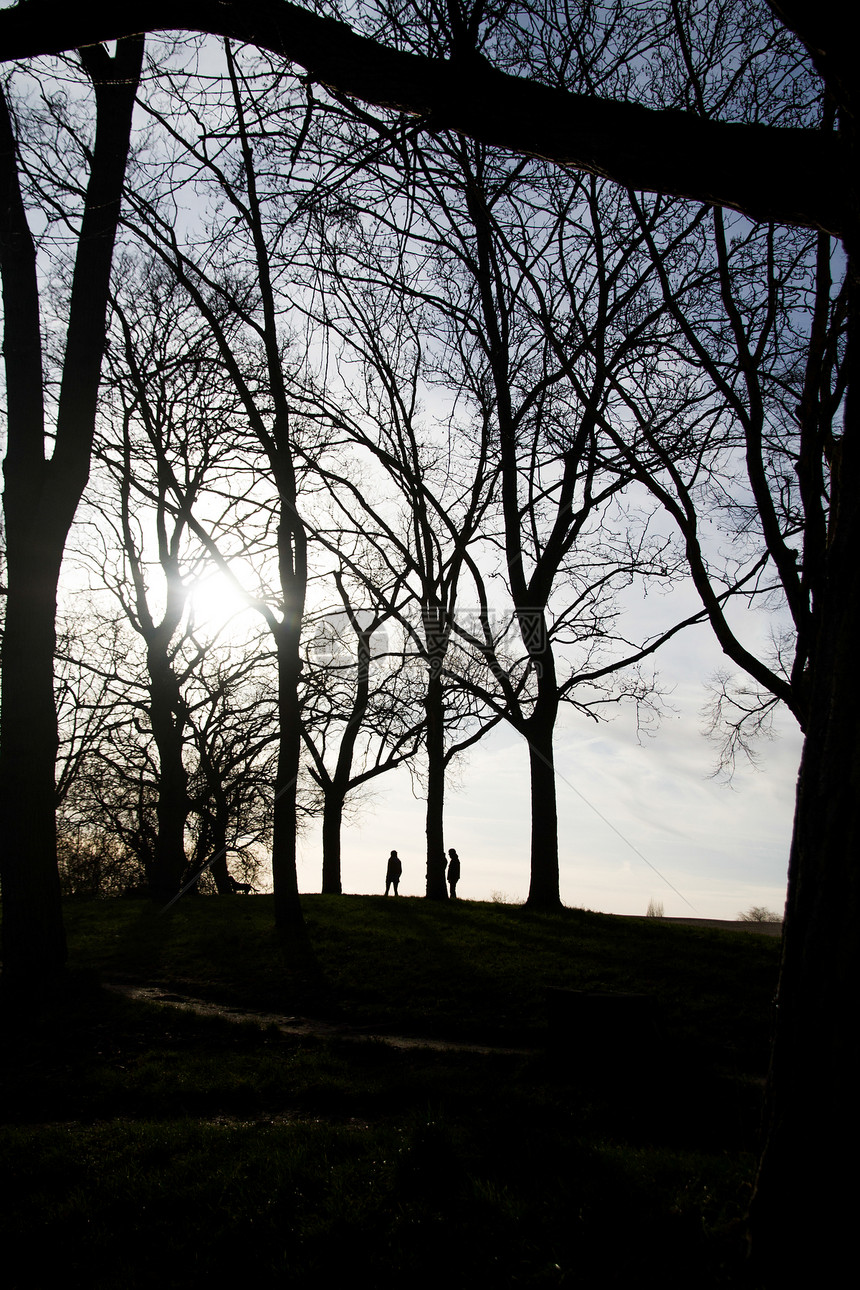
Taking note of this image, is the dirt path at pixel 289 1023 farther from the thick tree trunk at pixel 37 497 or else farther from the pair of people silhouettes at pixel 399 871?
the pair of people silhouettes at pixel 399 871

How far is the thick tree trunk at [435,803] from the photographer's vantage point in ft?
61.0

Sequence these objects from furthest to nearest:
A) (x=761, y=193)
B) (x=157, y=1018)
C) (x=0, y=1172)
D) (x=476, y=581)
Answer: (x=476, y=581)
(x=157, y=1018)
(x=0, y=1172)
(x=761, y=193)

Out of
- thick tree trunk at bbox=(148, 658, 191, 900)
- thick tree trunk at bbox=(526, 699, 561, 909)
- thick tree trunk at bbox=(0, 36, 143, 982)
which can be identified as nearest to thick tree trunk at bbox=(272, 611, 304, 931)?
thick tree trunk at bbox=(0, 36, 143, 982)

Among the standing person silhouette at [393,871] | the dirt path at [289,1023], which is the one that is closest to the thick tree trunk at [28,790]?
the dirt path at [289,1023]

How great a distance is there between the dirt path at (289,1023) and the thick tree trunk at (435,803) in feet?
30.7

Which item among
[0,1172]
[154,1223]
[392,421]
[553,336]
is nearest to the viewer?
[154,1223]

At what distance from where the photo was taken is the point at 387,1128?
15.5 feet

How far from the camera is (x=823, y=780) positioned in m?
2.75

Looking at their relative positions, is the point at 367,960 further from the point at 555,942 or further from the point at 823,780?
the point at 823,780

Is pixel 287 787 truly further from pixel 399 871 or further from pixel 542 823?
pixel 399 871

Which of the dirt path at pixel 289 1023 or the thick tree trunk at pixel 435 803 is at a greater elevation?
the thick tree trunk at pixel 435 803

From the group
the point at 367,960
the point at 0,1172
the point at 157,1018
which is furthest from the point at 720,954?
the point at 0,1172

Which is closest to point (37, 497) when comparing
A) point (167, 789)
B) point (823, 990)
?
point (823, 990)

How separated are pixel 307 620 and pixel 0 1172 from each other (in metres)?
18.8
